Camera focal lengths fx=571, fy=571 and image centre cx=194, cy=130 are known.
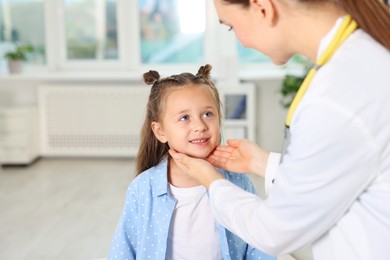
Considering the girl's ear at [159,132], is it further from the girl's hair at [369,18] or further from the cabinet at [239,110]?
the cabinet at [239,110]

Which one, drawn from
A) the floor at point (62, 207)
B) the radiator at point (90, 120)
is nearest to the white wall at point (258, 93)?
the radiator at point (90, 120)

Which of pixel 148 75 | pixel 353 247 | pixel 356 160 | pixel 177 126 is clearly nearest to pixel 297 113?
pixel 356 160

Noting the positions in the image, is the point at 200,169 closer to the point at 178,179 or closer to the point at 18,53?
the point at 178,179

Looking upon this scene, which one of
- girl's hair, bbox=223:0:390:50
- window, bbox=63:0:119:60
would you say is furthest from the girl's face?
window, bbox=63:0:119:60

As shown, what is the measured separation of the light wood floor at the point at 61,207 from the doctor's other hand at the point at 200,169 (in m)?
1.61

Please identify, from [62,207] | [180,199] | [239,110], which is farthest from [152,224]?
[239,110]

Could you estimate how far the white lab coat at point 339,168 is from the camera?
912 mm

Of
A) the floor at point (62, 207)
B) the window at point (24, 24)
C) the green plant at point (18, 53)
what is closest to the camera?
the floor at point (62, 207)

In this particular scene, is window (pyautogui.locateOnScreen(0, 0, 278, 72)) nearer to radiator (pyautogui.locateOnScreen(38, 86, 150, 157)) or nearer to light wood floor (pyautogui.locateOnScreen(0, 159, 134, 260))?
radiator (pyautogui.locateOnScreen(38, 86, 150, 157))

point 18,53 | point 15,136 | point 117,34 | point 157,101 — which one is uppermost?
point 117,34

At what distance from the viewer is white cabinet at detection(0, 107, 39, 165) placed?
463cm

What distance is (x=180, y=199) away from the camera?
5.45ft

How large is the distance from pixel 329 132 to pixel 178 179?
835mm

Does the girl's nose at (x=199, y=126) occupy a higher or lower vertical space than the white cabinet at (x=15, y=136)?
higher
